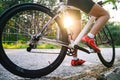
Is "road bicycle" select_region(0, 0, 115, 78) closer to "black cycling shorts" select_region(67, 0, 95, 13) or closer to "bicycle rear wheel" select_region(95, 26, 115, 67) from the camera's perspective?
"black cycling shorts" select_region(67, 0, 95, 13)

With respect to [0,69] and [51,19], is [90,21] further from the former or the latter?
[0,69]

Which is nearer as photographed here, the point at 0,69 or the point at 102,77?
the point at 102,77

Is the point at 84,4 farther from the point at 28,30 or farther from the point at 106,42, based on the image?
the point at 106,42

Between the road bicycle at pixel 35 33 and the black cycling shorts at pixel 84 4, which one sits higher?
the black cycling shorts at pixel 84 4

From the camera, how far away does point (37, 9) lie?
3.91 meters

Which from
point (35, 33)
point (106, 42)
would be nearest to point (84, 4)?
point (35, 33)

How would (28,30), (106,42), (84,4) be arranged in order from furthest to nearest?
(106,42)
(84,4)
(28,30)

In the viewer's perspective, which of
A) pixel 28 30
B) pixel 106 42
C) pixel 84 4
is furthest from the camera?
pixel 106 42

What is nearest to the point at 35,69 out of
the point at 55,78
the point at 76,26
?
the point at 55,78

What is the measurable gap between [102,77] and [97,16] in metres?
1.05

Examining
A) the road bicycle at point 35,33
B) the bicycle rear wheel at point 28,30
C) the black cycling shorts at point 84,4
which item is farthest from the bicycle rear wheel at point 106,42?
the bicycle rear wheel at point 28,30

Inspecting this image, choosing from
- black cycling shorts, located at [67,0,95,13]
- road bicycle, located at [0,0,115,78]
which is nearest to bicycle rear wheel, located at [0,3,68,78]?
road bicycle, located at [0,0,115,78]

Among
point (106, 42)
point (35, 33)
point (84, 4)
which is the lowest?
point (106, 42)

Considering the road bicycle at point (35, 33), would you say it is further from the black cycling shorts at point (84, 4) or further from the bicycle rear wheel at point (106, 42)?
the bicycle rear wheel at point (106, 42)
